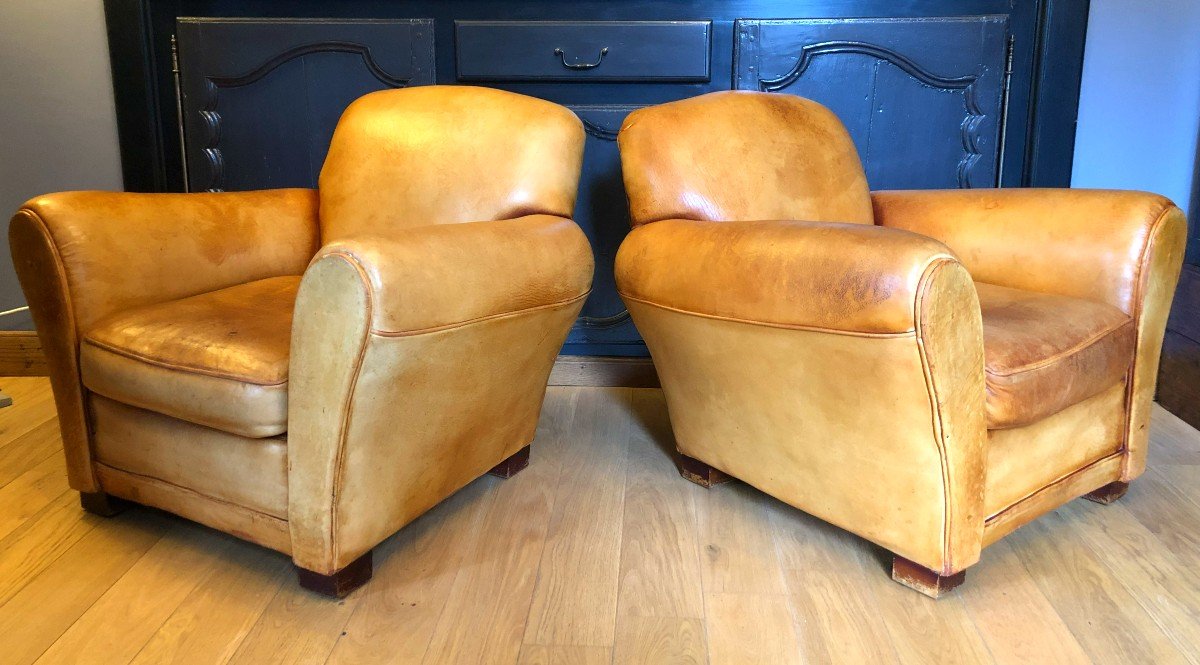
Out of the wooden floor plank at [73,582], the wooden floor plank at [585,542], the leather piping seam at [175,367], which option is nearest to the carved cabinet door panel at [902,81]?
the wooden floor plank at [585,542]

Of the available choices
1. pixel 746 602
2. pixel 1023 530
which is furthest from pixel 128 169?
pixel 1023 530

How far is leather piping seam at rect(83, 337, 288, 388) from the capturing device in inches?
49.2

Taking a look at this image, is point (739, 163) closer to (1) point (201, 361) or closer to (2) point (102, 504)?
(1) point (201, 361)

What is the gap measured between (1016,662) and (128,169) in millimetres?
2403

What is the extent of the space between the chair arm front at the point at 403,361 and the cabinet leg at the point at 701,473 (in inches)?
16.8

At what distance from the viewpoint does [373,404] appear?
121 cm

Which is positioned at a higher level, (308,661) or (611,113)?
(611,113)

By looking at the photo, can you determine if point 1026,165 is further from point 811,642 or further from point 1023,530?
point 811,642

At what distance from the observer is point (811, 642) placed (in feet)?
3.96

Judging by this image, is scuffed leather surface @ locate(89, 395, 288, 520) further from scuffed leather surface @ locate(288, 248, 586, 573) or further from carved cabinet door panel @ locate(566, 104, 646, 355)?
carved cabinet door panel @ locate(566, 104, 646, 355)

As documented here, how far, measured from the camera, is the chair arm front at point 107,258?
1.43 m

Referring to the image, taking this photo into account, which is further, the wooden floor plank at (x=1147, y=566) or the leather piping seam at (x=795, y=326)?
the wooden floor plank at (x=1147, y=566)

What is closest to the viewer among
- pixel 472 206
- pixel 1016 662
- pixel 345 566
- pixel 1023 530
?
pixel 1016 662

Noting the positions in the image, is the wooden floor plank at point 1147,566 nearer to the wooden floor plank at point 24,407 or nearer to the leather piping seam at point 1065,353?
the leather piping seam at point 1065,353
